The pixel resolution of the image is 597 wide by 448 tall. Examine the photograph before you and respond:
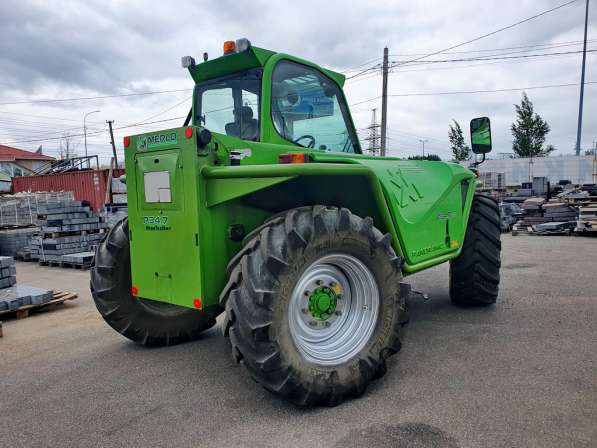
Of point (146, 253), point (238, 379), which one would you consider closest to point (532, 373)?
point (238, 379)

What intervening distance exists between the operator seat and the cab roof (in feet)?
1.14

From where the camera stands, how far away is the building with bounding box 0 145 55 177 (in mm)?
43469

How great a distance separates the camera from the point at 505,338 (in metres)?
4.30

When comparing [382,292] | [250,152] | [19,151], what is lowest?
[382,292]

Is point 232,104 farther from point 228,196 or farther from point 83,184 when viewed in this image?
point 83,184

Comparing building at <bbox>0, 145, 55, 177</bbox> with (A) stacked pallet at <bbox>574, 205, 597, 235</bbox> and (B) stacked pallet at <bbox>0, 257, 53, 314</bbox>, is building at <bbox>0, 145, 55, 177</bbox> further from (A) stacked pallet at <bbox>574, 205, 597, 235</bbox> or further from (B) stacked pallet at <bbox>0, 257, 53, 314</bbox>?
(A) stacked pallet at <bbox>574, 205, 597, 235</bbox>

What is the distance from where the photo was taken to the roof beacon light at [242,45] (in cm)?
365

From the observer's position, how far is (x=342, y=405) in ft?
9.97

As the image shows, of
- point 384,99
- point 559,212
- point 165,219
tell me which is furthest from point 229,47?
point 384,99

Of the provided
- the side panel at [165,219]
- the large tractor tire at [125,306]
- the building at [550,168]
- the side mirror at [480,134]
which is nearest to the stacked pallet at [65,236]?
the large tractor tire at [125,306]

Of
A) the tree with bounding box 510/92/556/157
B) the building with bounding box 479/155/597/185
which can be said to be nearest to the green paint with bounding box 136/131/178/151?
the building with bounding box 479/155/597/185

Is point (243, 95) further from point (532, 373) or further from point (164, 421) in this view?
point (532, 373)

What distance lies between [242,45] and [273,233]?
1647mm

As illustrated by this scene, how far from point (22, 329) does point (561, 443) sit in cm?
557
